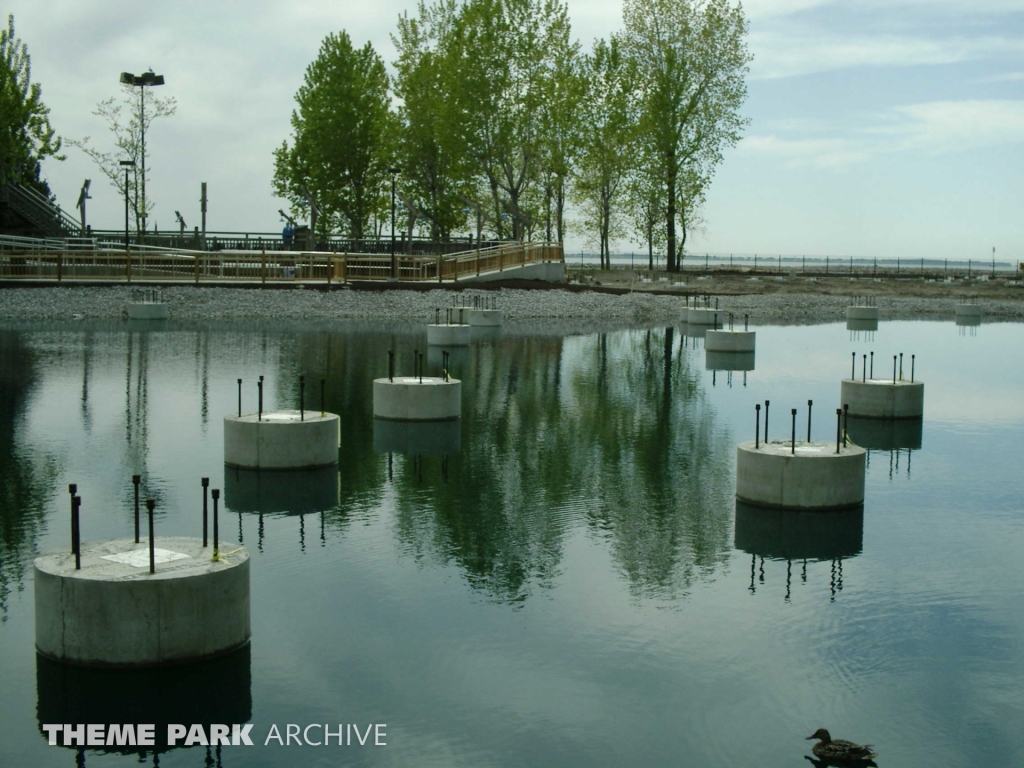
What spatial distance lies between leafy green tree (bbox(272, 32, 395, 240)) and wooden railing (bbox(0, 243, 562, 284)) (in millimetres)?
15787

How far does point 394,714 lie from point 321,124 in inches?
2862

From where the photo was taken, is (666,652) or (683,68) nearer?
(666,652)

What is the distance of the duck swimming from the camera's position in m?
8.55

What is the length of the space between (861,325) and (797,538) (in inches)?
1676

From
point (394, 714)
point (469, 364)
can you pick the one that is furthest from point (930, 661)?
point (469, 364)

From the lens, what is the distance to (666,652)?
418 inches

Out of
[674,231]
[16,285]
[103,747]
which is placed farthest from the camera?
[674,231]

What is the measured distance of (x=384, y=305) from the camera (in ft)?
177

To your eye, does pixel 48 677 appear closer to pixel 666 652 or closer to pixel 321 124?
pixel 666 652

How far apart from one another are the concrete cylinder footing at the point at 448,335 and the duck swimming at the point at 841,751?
101 feet

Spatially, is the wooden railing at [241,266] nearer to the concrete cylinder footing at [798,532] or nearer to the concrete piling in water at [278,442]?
the concrete piling in water at [278,442]

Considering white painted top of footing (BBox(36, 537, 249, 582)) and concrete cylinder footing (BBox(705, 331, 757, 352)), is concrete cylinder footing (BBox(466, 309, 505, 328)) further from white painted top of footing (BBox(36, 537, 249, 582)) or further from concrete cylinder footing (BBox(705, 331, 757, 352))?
white painted top of footing (BBox(36, 537, 249, 582))

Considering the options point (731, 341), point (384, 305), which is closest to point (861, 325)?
point (731, 341)

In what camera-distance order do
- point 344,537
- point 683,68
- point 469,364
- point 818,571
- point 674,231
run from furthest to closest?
point 674,231 < point 683,68 < point 469,364 < point 344,537 < point 818,571
